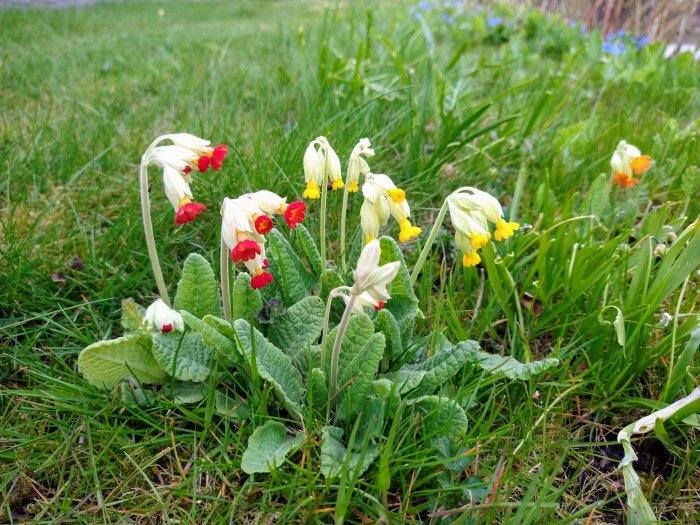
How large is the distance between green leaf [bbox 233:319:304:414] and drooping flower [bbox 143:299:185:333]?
7.8 inches

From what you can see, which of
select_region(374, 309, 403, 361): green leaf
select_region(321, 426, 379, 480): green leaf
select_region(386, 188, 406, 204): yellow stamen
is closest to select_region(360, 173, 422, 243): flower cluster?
select_region(386, 188, 406, 204): yellow stamen

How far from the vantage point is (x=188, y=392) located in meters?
1.54

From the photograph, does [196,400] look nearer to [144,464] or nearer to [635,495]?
[144,464]

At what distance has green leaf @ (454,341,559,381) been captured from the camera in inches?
58.2

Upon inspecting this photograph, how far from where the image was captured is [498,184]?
8.70 ft

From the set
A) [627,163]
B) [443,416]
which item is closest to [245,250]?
[443,416]

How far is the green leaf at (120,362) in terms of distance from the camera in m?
1.45

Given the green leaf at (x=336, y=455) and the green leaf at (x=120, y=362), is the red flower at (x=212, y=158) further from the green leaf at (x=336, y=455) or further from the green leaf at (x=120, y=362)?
the green leaf at (x=336, y=455)

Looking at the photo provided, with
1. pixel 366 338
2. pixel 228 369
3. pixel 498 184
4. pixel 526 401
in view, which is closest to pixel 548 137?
pixel 498 184

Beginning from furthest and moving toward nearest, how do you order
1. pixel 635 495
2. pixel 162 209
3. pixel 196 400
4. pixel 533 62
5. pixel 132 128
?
pixel 533 62, pixel 132 128, pixel 162 209, pixel 196 400, pixel 635 495

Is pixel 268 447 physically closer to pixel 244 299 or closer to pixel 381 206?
pixel 244 299

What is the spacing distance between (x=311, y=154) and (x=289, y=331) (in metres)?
0.51

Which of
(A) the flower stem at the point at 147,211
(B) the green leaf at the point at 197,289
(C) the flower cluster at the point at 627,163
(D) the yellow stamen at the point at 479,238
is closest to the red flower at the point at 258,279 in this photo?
(B) the green leaf at the point at 197,289

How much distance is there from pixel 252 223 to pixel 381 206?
0.37 m
